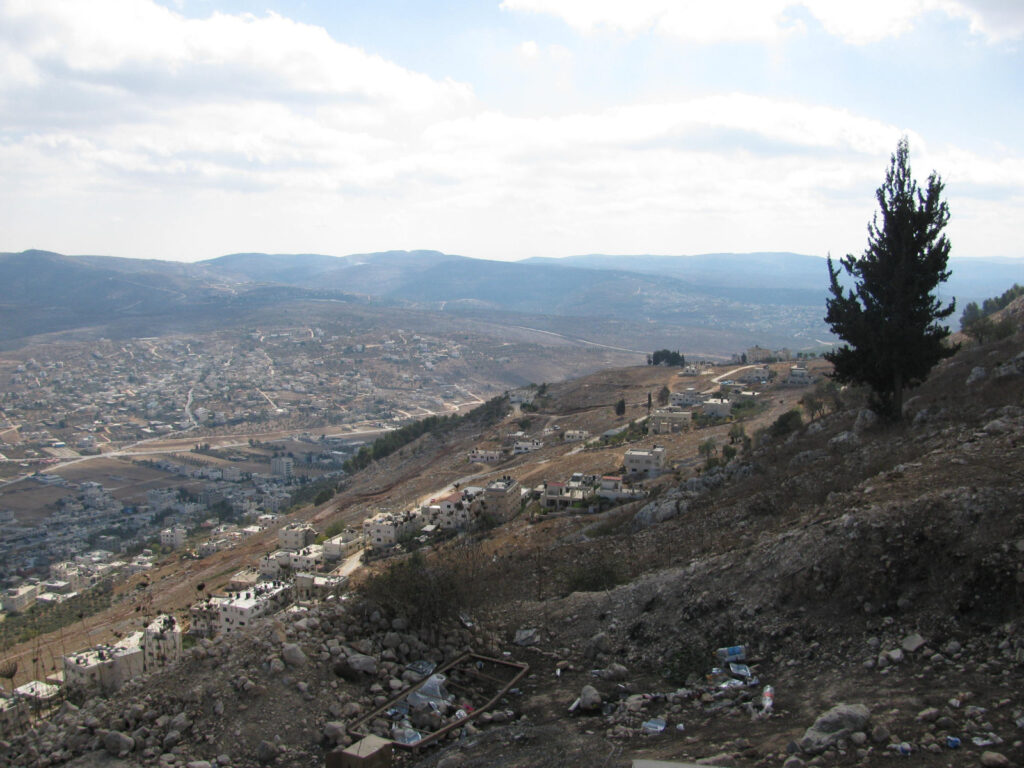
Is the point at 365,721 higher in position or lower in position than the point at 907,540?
lower

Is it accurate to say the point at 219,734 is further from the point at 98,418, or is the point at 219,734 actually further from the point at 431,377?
the point at 431,377

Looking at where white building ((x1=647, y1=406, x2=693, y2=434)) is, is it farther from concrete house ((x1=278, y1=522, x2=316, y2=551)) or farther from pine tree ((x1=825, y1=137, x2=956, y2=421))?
pine tree ((x1=825, y1=137, x2=956, y2=421))

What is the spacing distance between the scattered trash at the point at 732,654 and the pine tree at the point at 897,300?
9314 mm

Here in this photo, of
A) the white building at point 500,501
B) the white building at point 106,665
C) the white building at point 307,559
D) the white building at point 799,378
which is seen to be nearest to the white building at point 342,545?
the white building at point 307,559

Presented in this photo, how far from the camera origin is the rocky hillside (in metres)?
6.16

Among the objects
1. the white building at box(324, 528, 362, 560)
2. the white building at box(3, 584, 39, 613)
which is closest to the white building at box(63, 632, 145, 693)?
the white building at box(324, 528, 362, 560)

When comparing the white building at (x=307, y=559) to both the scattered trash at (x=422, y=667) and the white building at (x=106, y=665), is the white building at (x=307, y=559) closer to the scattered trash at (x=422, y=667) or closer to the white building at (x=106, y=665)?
the white building at (x=106, y=665)

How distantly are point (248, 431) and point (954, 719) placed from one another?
112630 millimetres

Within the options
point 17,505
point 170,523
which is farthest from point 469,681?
point 17,505

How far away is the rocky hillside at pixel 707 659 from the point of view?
Result: 616 cm

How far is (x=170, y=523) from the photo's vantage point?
6375 cm

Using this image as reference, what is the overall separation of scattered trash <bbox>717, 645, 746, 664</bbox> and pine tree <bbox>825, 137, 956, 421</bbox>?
9.31m

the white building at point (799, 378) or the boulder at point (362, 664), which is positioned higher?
the boulder at point (362, 664)

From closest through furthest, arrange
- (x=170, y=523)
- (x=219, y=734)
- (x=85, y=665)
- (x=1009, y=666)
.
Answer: (x=1009, y=666) → (x=219, y=734) → (x=85, y=665) → (x=170, y=523)
